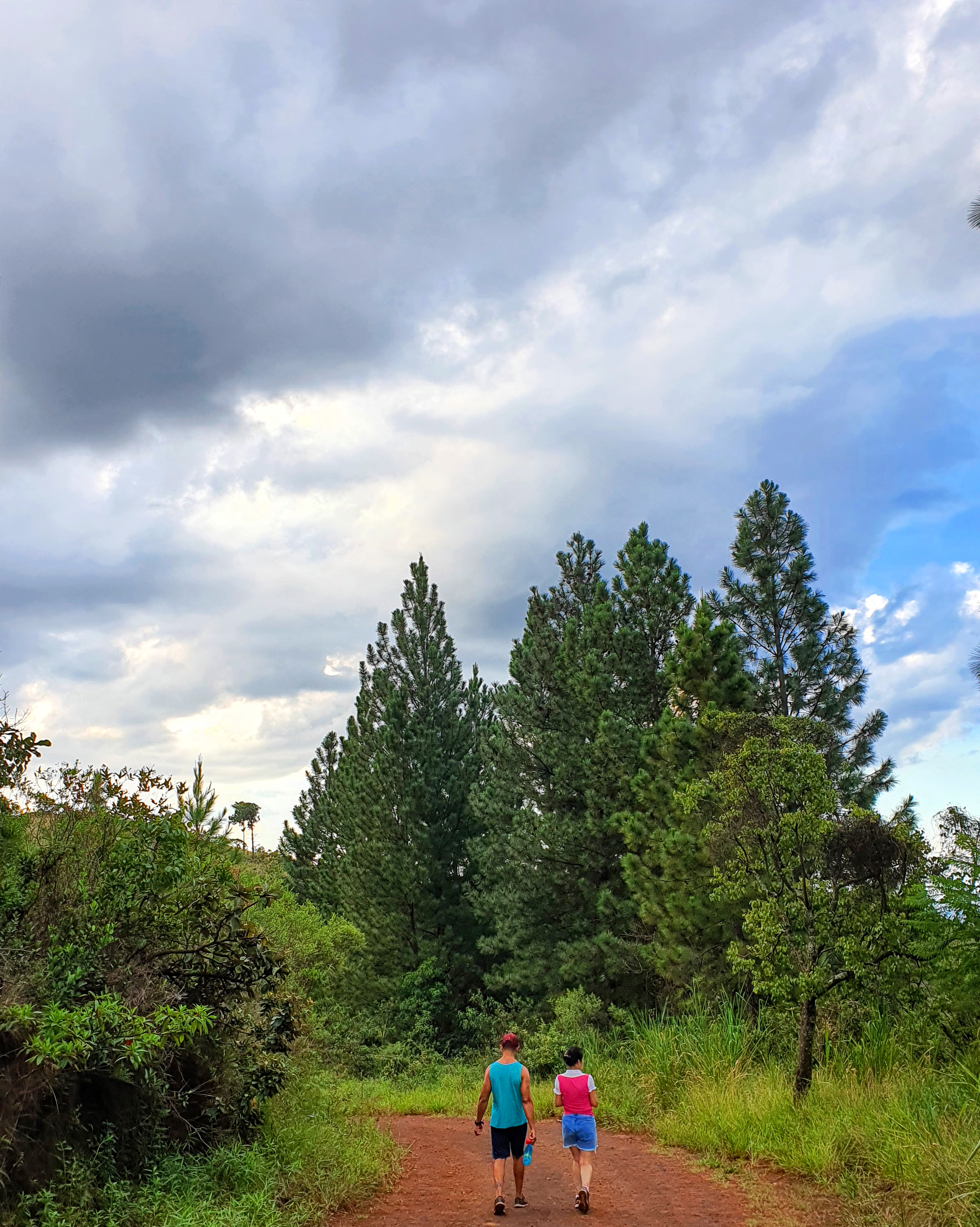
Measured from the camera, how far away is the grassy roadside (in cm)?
747

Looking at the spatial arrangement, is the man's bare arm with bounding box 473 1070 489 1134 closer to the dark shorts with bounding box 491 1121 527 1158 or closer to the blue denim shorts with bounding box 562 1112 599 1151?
the dark shorts with bounding box 491 1121 527 1158

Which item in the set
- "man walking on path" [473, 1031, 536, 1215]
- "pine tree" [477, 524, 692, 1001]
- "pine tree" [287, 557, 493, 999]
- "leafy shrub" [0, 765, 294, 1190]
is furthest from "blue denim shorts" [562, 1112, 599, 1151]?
"pine tree" [287, 557, 493, 999]

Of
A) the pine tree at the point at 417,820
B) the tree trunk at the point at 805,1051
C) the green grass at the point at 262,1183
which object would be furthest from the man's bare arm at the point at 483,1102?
the pine tree at the point at 417,820

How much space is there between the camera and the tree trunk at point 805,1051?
35.5 feet

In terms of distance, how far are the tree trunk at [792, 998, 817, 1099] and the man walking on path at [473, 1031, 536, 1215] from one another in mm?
4027

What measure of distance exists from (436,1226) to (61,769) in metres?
5.03

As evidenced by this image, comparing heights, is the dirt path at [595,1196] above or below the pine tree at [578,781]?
below

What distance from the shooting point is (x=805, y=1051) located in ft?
35.7

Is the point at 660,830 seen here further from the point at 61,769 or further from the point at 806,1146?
the point at 61,769

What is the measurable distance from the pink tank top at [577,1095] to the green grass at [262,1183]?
223 cm

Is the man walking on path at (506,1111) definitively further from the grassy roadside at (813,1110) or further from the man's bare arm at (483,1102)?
the grassy roadside at (813,1110)

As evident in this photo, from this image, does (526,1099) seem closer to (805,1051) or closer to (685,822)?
(805,1051)

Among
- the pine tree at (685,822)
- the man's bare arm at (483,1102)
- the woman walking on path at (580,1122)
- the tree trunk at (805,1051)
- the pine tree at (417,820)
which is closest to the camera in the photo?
the man's bare arm at (483,1102)

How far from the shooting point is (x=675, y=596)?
2327 cm
